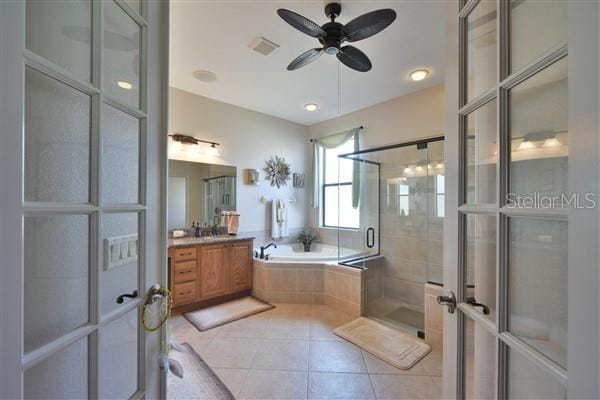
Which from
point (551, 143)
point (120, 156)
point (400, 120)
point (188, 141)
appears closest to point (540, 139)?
point (551, 143)

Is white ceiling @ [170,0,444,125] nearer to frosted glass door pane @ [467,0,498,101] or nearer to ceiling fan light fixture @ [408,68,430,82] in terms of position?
ceiling fan light fixture @ [408,68,430,82]

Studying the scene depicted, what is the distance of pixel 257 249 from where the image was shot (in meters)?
3.84

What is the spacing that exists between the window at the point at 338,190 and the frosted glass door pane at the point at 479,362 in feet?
9.28

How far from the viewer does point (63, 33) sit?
2.10 ft

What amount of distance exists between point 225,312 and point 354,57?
2979mm

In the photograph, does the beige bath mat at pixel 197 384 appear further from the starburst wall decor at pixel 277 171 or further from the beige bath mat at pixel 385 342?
the starburst wall decor at pixel 277 171

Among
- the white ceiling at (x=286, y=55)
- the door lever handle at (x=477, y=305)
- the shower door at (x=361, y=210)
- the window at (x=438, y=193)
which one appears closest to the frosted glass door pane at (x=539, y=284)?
the door lever handle at (x=477, y=305)

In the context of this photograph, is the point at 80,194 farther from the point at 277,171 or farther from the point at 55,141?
the point at 277,171

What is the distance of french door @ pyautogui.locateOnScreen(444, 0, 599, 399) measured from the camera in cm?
49

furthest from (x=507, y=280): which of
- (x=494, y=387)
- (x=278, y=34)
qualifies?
(x=278, y=34)

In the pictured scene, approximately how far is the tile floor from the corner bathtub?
33.8 inches

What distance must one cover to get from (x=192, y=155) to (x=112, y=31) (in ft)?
8.83

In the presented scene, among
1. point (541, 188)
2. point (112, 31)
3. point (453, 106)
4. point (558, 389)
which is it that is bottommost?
point (558, 389)

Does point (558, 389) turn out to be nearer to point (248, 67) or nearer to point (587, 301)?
point (587, 301)
